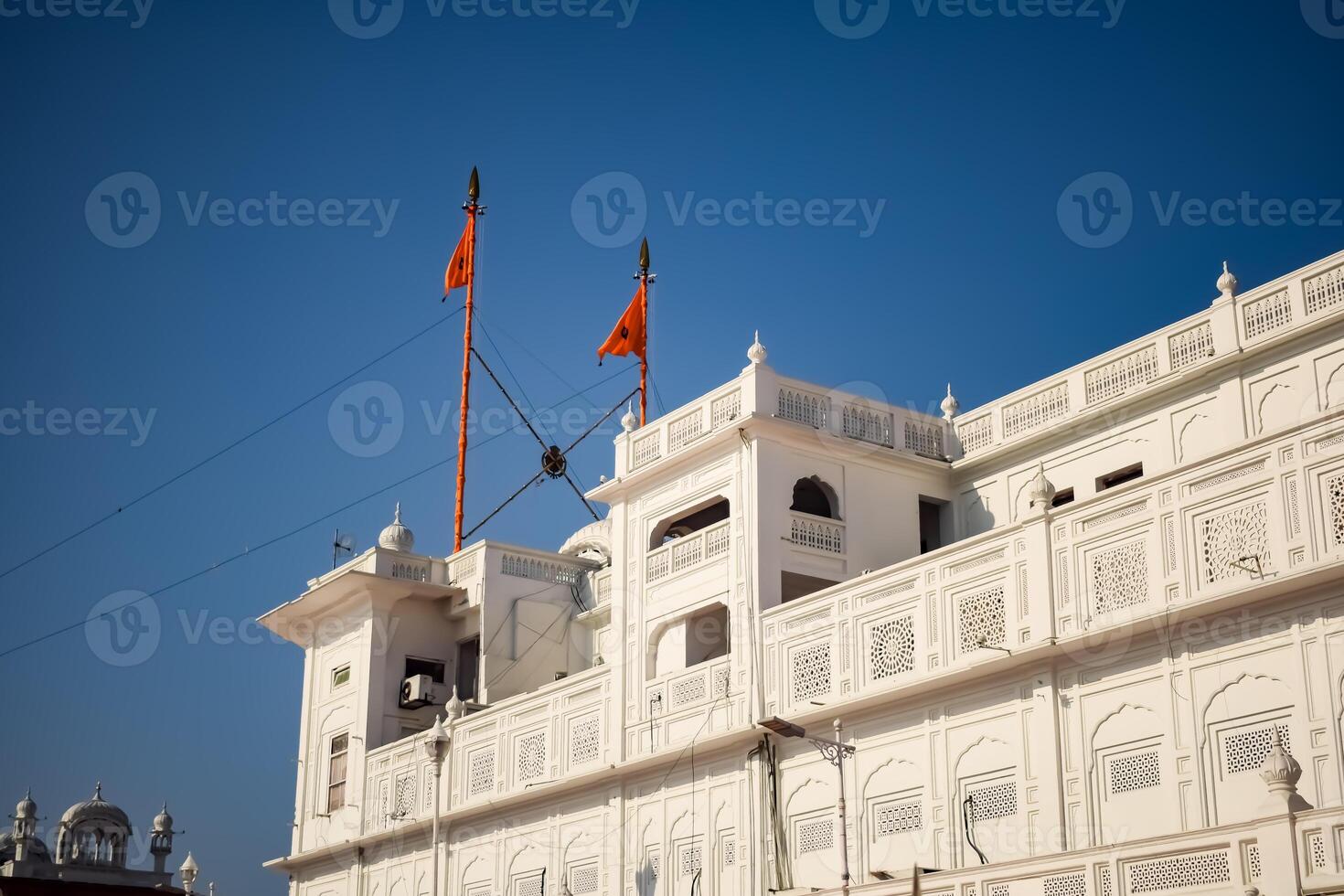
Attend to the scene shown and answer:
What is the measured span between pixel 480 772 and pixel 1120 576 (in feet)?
50.4

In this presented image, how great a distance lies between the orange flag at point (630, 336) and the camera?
37.0 m

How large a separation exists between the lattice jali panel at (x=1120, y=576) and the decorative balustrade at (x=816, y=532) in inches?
250

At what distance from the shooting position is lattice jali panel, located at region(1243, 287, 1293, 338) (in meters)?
23.1

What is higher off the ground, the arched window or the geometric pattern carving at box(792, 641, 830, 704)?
the arched window

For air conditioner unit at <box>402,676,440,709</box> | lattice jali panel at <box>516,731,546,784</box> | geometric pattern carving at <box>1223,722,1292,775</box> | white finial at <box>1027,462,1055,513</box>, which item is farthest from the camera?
air conditioner unit at <box>402,676,440,709</box>

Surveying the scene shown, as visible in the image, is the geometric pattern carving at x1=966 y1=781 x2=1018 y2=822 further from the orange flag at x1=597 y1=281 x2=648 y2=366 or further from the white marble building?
the orange flag at x1=597 y1=281 x2=648 y2=366

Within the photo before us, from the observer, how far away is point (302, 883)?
36875 mm

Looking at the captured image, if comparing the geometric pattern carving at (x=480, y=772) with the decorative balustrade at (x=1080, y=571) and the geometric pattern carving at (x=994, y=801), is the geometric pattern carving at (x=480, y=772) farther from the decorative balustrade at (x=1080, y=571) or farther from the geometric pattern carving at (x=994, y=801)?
the geometric pattern carving at (x=994, y=801)

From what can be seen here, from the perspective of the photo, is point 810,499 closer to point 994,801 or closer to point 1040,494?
point 1040,494

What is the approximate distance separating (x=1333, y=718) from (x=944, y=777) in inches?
233

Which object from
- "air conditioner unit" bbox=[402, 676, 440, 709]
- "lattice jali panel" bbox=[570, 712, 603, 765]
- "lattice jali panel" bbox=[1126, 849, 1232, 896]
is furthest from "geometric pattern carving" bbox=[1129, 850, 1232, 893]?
"air conditioner unit" bbox=[402, 676, 440, 709]

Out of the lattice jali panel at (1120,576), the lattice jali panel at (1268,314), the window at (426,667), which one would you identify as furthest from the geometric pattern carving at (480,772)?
the lattice jali panel at (1268,314)

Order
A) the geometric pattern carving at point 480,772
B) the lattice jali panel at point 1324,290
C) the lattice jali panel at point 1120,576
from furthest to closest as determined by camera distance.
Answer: the geometric pattern carving at point 480,772, the lattice jali panel at point 1324,290, the lattice jali panel at point 1120,576

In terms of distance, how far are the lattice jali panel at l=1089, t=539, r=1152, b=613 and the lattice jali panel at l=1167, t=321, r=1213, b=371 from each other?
15.2 ft
